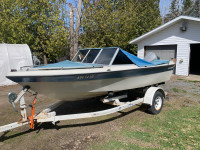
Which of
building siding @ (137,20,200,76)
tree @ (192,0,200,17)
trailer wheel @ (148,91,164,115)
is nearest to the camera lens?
trailer wheel @ (148,91,164,115)

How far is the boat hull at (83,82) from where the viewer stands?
11.6 ft

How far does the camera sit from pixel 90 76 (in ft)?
12.5

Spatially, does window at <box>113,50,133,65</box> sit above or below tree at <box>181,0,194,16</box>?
below

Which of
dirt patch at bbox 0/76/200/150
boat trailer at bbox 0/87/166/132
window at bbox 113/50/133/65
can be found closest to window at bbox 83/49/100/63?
window at bbox 113/50/133/65

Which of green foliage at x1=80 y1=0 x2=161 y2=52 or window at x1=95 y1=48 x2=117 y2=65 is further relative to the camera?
green foliage at x1=80 y1=0 x2=161 y2=52

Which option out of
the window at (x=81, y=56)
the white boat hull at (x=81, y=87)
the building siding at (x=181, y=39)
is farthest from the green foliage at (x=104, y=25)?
the white boat hull at (x=81, y=87)

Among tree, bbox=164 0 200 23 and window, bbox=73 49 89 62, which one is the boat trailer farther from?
tree, bbox=164 0 200 23

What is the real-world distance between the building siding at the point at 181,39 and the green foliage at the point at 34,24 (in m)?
7.47

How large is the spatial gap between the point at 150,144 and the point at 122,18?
43.2 feet

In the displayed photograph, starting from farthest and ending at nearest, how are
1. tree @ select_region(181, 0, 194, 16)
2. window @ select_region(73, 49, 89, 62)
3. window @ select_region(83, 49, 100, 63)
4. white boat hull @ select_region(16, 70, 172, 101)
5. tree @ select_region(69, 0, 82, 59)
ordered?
1. tree @ select_region(181, 0, 194, 16)
2. tree @ select_region(69, 0, 82, 59)
3. window @ select_region(73, 49, 89, 62)
4. window @ select_region(83, 49, 100, 63)
5. white boat hull @ select_region(16, 70, 172, 101)

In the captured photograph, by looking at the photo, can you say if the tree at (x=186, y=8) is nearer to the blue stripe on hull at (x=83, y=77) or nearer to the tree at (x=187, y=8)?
the tree at (x=187, y=8)

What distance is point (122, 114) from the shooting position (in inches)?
199

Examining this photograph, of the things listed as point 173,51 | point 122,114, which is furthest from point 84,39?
point 122,114

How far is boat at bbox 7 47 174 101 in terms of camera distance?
3535 millimetres
